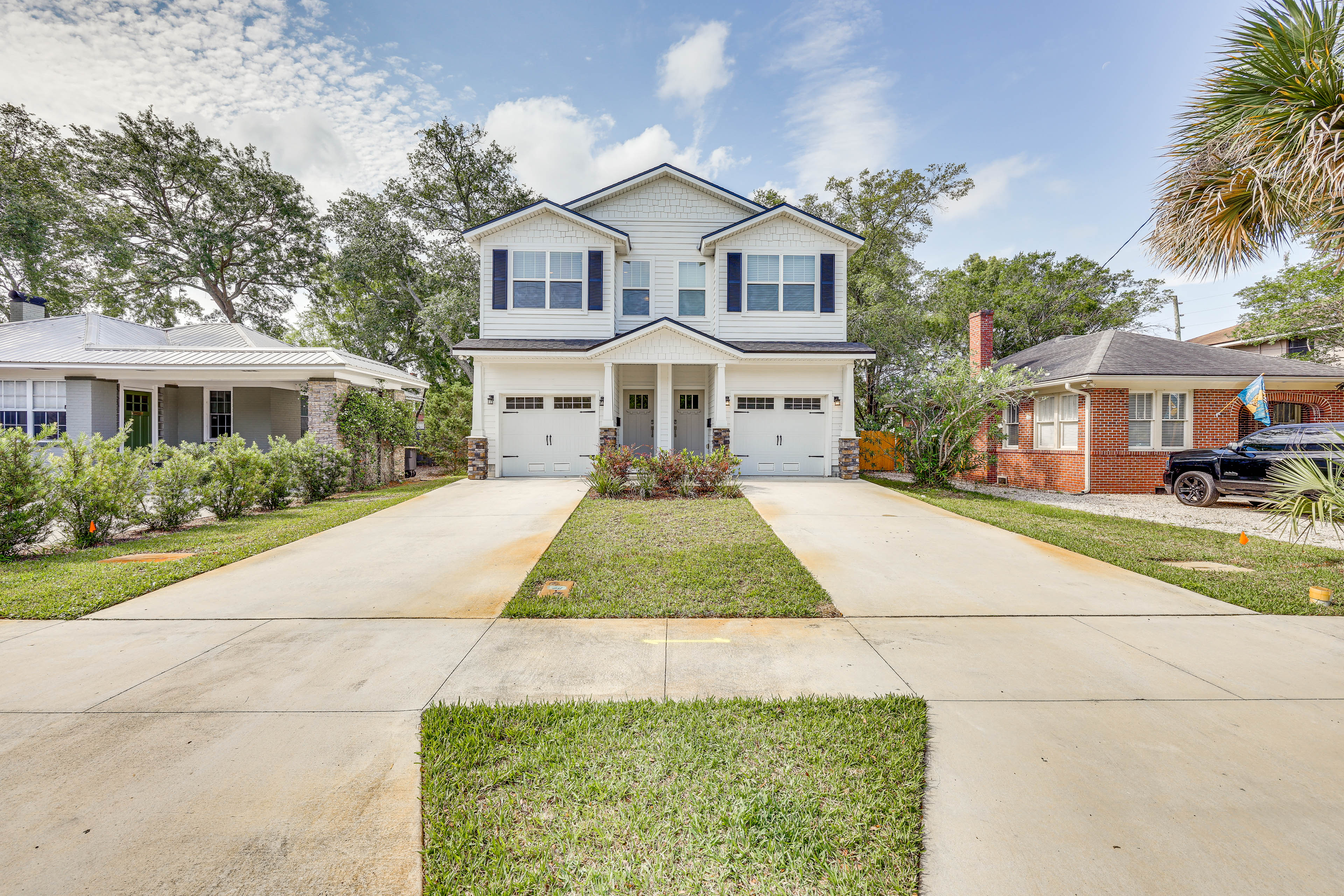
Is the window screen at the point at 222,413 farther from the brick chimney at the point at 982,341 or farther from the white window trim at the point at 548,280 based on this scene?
the brick chimney at the point at 982,341

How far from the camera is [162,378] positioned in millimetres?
14461

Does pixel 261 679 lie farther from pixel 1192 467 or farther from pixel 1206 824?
pixel 1192 467

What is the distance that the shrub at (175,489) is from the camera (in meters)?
8.12

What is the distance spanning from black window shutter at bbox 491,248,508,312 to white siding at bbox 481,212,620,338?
10 cm

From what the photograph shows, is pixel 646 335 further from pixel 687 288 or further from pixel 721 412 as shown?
pixel 687 288

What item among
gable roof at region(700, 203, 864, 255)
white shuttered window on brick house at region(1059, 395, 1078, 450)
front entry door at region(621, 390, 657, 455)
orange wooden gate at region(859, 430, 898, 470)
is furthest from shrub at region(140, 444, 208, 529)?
white shuttered window on brick house at region(1059, 395, 1078, 450)

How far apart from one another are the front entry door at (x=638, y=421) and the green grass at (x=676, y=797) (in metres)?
13.1

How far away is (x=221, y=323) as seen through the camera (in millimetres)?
17328

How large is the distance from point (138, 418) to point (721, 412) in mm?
16975

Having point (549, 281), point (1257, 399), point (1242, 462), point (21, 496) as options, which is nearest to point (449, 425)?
point (549, 281)

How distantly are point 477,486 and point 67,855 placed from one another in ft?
35.5

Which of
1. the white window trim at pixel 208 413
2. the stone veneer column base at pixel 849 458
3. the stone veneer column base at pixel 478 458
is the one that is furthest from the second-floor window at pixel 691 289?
the white window trim at pixel 208 413

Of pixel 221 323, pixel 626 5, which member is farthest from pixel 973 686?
pixel 221 323

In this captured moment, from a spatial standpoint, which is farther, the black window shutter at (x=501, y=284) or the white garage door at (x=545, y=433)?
the black window shutter at (x=501, y=284)
